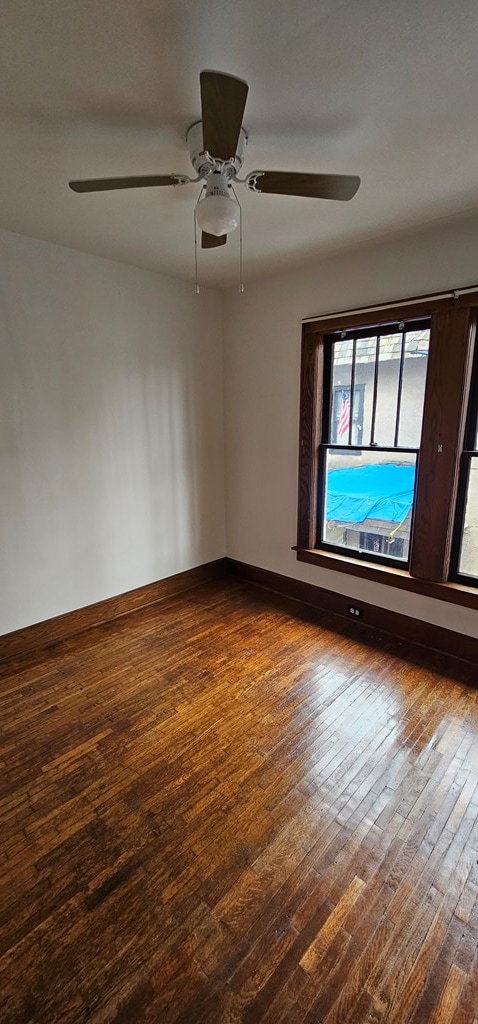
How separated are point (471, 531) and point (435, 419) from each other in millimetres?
786

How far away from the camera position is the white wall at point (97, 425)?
2814 millimetres

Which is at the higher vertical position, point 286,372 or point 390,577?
point 286,372

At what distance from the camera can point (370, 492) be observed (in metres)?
3.27

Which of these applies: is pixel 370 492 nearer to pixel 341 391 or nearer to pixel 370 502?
pixel 370 502

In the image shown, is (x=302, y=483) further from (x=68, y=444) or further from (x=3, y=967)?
(x=3, y=967)

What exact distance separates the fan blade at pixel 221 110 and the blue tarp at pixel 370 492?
2.20 meters

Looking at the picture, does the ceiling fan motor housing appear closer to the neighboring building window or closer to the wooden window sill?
the neighboring building window

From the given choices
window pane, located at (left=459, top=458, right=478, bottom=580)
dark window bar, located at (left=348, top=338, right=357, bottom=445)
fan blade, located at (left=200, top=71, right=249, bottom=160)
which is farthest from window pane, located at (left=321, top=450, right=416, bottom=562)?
fan blade, located at (left=200, top=71, right=249, bottom=160)

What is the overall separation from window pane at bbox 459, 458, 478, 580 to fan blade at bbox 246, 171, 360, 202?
178 cm

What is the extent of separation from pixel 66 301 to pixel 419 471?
274 cm

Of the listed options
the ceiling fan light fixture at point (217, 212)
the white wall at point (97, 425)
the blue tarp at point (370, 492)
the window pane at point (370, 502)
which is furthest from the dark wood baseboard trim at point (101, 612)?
the ceiling fan light fixture at point (217, 212)

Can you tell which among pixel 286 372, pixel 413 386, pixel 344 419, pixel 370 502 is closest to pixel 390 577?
pixel 370 502

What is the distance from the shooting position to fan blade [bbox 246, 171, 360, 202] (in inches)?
63.4

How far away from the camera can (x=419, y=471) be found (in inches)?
114
